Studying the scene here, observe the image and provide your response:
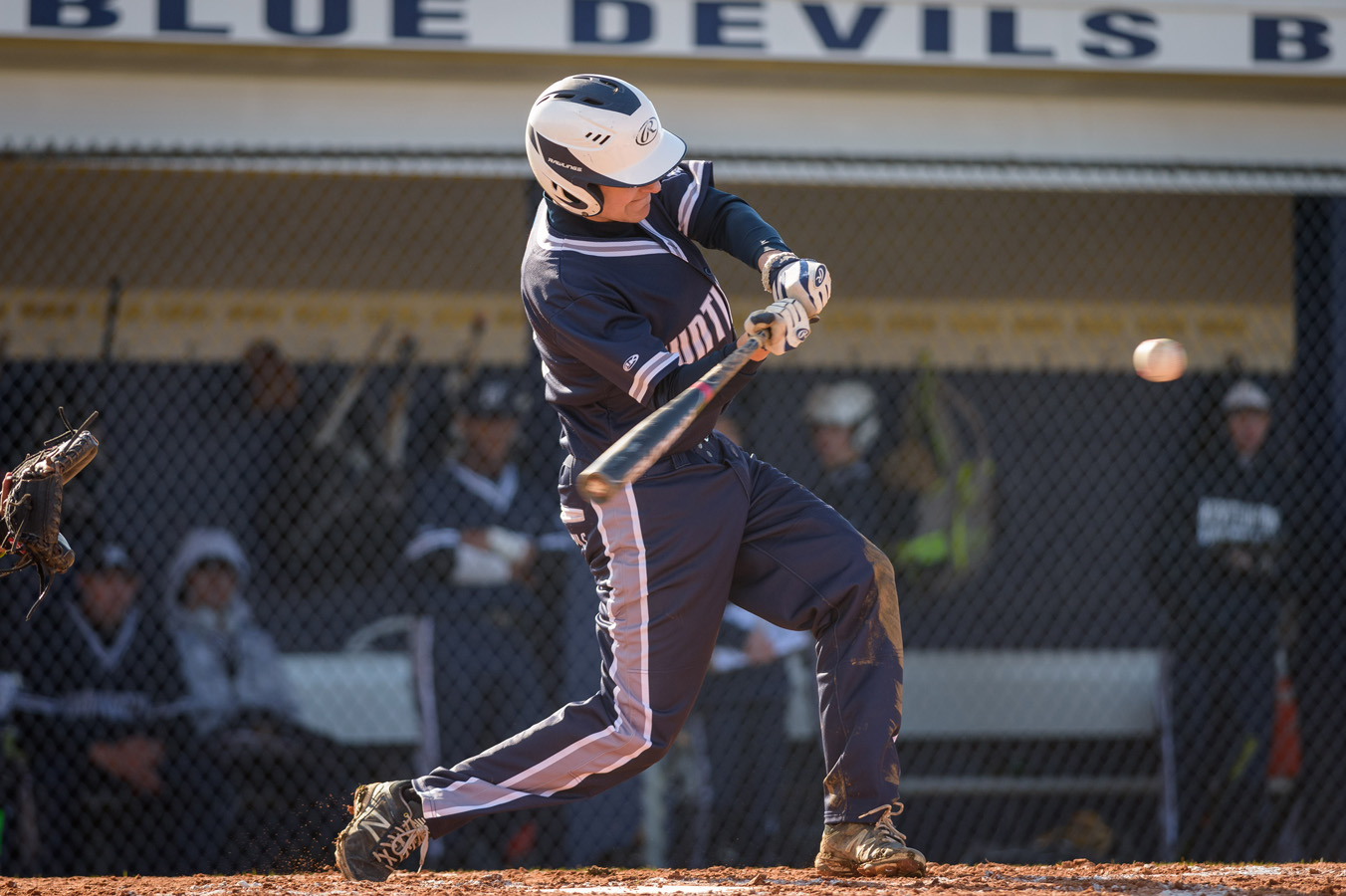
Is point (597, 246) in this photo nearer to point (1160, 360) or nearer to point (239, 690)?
point (1160, 360)

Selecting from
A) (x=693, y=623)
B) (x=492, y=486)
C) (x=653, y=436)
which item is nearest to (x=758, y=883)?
(x=693, y=623)

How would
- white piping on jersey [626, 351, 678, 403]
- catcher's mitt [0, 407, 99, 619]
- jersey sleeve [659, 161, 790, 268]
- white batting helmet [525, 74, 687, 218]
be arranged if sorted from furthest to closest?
jersey sleeve [659, 161, 790, 268] < catcher's mitt [0, 407, 99, 619] < white batting helmet [525, 74, 687, 218] < white piping on jersey [626, 351, 678, 403]

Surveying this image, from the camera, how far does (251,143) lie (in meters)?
5.33

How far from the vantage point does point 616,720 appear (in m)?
2.66

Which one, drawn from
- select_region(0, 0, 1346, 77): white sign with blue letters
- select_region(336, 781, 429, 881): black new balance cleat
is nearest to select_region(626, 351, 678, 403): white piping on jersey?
select_region(336, 781, 429, 881): black new balance cleat

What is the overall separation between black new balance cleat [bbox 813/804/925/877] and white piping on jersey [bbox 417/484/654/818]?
46 centimetres

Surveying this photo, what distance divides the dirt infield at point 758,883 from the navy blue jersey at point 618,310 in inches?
36.2

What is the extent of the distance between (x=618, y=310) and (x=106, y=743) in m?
3.61

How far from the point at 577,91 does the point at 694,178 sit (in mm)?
354

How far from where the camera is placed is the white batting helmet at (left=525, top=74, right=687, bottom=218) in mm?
2570

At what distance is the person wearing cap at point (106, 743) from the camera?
5.03 meters

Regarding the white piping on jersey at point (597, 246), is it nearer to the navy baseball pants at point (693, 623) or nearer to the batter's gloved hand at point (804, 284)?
the batter's gloved hand at point (804, 284)

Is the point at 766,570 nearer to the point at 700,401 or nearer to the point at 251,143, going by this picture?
the point at 700,401

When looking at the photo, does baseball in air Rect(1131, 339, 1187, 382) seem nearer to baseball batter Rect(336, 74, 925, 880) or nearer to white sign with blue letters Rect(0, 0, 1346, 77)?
baseball batter Rect(336, 74, 925, 880)
